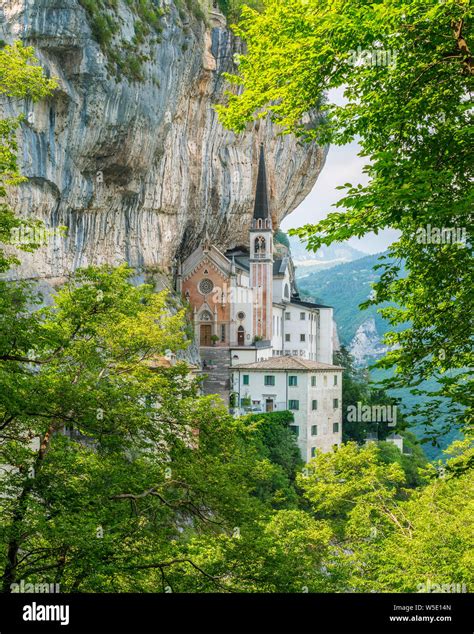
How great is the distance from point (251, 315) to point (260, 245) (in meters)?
7.09

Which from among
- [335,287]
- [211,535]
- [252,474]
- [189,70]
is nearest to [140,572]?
[211,535]

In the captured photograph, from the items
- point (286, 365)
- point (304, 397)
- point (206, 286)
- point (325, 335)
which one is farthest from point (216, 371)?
point (325, 335)

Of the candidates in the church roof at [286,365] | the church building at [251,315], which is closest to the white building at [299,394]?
the church roof at [286,365]

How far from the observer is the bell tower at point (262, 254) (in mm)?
73188

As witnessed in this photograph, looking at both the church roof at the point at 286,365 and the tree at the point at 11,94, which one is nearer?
the tree at the point at 11,94

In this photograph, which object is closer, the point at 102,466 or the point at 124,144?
the point at 102,466

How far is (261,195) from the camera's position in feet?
242

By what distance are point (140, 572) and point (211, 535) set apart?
1716 mm

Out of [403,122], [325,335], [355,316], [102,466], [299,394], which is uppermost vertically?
[355,316]

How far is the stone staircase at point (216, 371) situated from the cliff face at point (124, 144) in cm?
908

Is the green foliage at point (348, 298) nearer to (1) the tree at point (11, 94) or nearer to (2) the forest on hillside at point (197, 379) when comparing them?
(2) the forest on hillside at point (197, 379)

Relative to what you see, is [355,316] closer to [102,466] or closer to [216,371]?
[216,371]

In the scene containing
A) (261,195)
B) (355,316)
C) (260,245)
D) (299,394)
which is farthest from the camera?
(355,316)

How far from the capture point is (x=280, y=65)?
11.6 meters
